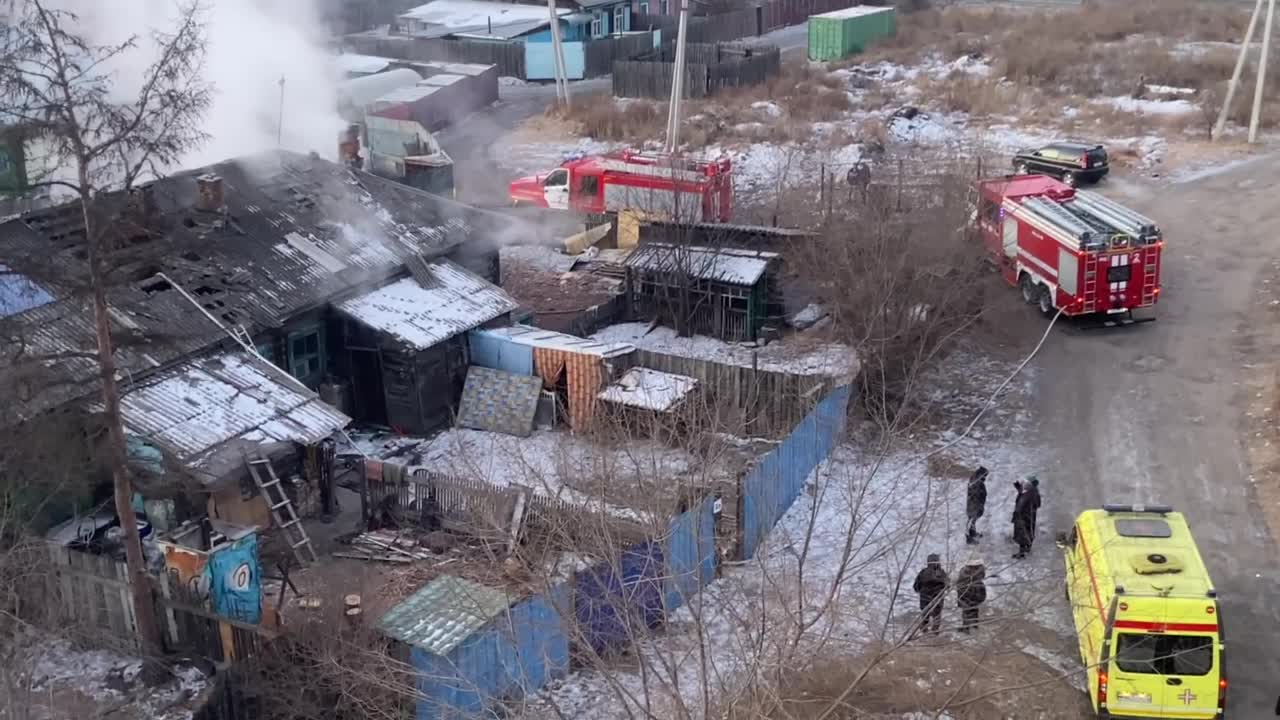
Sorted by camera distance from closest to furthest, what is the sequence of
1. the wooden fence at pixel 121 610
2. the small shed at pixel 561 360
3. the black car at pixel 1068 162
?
the wooden fence at pixel 121 610 < the small shed at pixel 561 360 < the black car at pixel 1068 162

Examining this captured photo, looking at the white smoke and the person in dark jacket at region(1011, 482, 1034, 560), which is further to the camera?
the white smoke

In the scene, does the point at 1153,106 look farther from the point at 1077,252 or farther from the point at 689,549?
the point at 689,549

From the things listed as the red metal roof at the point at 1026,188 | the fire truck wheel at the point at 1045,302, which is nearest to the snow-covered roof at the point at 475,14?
the red metal roof at the point at 1026,188

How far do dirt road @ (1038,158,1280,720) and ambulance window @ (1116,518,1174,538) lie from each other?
5.63 feet

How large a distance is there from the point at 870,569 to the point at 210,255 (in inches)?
434

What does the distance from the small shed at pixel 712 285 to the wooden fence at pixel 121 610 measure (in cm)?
1225

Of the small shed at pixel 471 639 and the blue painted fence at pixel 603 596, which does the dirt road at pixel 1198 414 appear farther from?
the small shed at pixel 471 639

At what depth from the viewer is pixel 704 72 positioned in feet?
147

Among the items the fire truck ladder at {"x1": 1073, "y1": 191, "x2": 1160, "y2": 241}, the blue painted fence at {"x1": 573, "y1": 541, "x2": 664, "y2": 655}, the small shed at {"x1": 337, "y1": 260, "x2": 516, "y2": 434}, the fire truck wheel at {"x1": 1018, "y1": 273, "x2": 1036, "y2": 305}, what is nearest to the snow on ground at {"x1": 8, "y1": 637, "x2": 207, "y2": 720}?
the blue painted fence at {"x1": 573, "y1": 541, "x2": 664, "y2": 655}

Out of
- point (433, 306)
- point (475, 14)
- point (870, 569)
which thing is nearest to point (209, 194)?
point (433, 306)

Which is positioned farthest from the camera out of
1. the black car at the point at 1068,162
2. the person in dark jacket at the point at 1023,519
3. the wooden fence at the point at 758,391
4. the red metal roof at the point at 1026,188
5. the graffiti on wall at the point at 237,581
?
the black car at the point at 1068,162

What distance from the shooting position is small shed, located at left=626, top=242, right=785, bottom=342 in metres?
24.3

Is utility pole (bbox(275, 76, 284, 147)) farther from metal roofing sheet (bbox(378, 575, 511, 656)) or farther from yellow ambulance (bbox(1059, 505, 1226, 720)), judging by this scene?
yellow ambulance (bbox(1059, 505, 1226, 720))

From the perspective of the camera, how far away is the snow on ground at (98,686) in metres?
13.7
